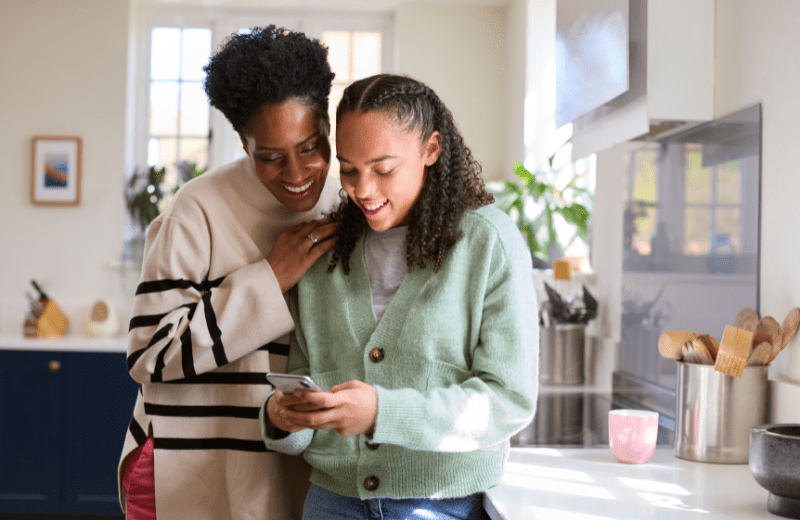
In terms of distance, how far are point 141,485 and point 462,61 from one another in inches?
131

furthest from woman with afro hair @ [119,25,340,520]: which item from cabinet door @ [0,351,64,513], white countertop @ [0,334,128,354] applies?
cabinet door @ [0,351,64,513]

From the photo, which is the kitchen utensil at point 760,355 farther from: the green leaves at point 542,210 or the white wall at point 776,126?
the green leaves at point 542,210

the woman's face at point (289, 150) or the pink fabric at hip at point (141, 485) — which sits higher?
the woman's face at point (289, 150)

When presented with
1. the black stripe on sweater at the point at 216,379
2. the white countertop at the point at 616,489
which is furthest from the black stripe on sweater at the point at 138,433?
the white countertop at the point at 616,489

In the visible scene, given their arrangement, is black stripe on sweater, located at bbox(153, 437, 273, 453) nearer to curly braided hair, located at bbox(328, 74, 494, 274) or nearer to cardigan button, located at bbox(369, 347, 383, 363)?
cardigan button, located at bbox(369, 347, 383, 363)

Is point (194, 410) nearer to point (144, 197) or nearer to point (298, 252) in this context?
point (298, 252)

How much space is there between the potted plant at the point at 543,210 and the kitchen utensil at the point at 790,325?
1.59 m

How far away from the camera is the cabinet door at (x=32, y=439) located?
10.9ft

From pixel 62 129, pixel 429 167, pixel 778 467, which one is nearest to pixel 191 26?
pixel 62 129

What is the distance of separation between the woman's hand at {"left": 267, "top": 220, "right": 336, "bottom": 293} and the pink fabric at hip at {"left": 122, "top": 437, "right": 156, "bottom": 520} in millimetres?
356

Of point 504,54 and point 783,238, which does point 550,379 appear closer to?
point 783,238

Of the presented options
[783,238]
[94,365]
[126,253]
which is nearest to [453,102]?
[126,253]

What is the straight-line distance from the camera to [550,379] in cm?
232

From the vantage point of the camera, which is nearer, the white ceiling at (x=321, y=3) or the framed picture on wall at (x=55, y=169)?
the framed picture on wall at (x=55, y=169)
